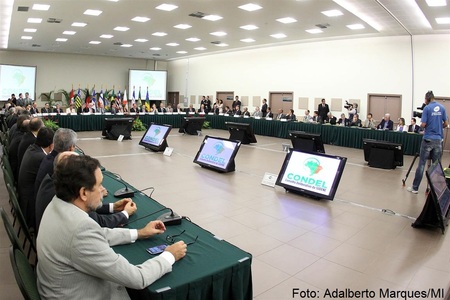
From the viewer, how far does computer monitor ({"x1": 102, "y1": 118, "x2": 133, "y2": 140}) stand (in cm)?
1126

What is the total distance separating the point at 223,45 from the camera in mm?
16500

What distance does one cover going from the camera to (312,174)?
5.42 metres

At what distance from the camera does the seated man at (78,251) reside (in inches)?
55.9

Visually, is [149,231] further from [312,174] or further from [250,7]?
[250,7]

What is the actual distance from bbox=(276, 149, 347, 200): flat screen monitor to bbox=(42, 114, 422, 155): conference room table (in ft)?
18.6

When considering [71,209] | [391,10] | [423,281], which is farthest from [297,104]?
[71,209]

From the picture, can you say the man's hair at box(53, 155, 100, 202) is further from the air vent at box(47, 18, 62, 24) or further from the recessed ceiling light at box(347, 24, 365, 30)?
the air vent at box(47, 18, 62, 24)

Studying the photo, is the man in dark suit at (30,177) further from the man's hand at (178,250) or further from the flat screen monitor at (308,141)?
the flat screen monitor at (308,141)

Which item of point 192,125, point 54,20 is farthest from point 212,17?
point 54,20

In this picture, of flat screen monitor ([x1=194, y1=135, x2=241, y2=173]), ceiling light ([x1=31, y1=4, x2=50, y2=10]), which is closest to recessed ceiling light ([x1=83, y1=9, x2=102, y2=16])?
ceiling light ([x1=31, y1=4, x2=50, y2=10])

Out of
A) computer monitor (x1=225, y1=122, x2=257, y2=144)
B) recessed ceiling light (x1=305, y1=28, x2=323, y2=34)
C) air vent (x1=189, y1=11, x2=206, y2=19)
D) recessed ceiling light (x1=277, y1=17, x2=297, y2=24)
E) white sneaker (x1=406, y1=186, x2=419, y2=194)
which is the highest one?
recessed ceiling light (x1=305, y1=28, x2=323, y2=34)

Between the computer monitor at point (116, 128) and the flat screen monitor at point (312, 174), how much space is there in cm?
715

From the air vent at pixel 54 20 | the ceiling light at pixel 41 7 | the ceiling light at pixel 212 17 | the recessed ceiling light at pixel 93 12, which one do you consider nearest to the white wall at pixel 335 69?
the ceiling light at pixel 212 17

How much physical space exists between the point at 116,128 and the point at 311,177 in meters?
7.85
